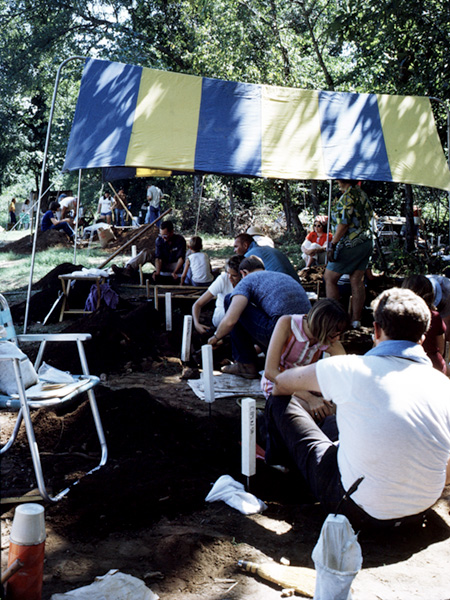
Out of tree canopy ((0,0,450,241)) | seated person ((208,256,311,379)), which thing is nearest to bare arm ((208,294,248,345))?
A: seated person ((208,256,311,379))

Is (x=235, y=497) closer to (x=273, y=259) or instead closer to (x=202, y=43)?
(x=273, y=259)

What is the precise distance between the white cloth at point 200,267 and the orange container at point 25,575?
6.68m

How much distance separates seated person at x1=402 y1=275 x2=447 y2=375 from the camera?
13.8 ft

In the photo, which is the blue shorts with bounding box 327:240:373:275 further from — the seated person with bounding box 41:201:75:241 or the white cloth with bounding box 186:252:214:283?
the seated person with bounding box 41:201:75:241

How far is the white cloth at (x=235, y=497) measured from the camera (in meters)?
3.08

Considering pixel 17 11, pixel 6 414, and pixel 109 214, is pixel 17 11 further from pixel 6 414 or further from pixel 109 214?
pixel 6 414

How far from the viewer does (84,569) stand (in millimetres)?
2428

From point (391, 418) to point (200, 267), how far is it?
6.22 m

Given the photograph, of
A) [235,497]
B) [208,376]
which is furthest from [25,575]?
[208,376]

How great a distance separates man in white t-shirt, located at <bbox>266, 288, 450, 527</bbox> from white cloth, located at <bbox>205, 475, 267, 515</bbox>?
0.51 meters

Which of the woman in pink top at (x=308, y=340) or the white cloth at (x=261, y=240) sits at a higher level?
the white cloth at (x=261, y=240)

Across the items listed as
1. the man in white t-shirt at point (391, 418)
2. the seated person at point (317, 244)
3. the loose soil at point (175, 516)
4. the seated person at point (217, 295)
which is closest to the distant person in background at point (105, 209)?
the seated person at point (317, 244)

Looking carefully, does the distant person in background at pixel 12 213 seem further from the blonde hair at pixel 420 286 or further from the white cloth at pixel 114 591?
the white cloth at pixel 114 591

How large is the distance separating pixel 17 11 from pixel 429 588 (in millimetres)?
19472
